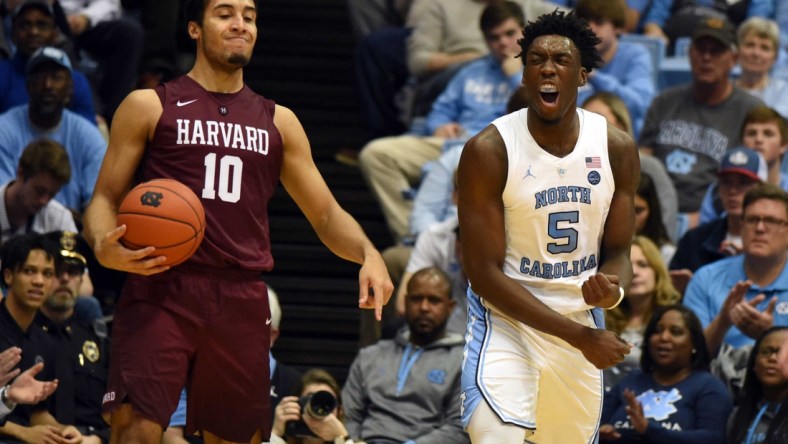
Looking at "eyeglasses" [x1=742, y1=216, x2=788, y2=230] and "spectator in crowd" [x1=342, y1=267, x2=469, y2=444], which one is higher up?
"eyeglasses" [x1=742, y1=216, x2=788, y2=230]

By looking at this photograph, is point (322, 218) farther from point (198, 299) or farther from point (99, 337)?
point (99, 337)

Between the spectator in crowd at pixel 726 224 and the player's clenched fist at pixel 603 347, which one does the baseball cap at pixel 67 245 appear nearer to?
the spectator in crowd at pixel 726 224

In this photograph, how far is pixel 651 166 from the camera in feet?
30.5

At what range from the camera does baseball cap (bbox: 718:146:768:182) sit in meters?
8.91

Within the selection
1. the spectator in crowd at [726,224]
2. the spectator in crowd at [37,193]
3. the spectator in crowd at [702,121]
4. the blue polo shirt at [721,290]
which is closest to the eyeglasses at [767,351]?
the blue polo shirt at [721,290]

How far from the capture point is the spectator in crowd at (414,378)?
7.98 metres

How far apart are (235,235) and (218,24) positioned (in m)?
0.81

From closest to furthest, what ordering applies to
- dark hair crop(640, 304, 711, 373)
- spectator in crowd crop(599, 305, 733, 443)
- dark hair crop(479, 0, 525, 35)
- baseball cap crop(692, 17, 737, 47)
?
spectator in crowd crop(599, 305, 733, 443), dark hair crop(640, 304, 711, 373), baseball cap crop(692, 17, 737, 47), dark hair crop(479, 0, 525, 35)

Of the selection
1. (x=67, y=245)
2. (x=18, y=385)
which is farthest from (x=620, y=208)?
(x=67, y=245)

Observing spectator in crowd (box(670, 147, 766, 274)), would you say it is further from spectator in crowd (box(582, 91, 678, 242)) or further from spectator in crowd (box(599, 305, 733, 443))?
spectator in crowd (box(599, 305, 733, 443))

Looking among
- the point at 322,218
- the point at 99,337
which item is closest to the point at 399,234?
the point at 99,337

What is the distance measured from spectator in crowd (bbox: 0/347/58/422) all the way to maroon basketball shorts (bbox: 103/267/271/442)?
174cm

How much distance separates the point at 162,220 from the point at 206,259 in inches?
15.2

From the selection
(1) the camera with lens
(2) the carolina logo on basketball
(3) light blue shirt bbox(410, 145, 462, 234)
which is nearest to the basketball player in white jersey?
(2) the carolina logo on basketball
